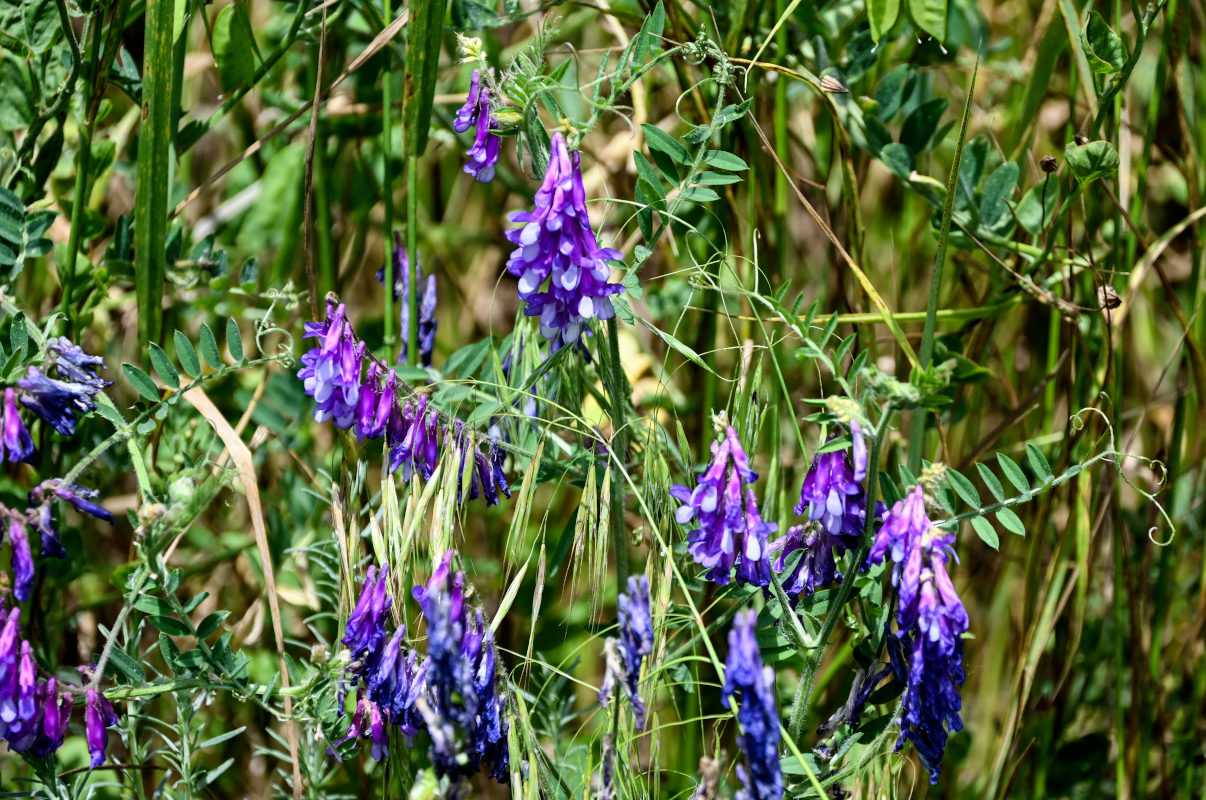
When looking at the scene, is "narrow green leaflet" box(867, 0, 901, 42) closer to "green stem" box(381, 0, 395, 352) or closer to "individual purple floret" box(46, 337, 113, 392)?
"green stem" box(381, 0, 395, 352)

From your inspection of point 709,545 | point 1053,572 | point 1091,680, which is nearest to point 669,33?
point 709,545

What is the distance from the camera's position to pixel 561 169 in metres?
0.91

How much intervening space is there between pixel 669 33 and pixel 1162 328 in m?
1.52

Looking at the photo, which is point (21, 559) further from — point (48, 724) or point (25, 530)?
point (48, 724)

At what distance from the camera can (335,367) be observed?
1.02 m

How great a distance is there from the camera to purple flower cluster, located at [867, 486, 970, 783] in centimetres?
87

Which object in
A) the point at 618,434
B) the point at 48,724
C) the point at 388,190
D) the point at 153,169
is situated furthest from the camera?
the point at 388,190

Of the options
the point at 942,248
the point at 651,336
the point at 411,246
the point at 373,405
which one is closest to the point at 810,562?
the point at 942,248

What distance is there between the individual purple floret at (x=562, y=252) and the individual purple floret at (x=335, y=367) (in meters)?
0.20

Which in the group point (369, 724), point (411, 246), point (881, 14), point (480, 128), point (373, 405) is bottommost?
point (369, 724)

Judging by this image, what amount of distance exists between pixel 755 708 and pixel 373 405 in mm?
480

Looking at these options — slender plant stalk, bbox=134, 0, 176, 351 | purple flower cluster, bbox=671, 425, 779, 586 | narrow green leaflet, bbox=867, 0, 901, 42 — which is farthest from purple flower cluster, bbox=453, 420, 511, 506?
narrow green leaflet, bbox=867, 0, 901, 42

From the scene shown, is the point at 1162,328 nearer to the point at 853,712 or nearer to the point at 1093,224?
the point at 1093,224

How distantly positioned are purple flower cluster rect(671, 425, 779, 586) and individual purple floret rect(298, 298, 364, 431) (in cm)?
34
